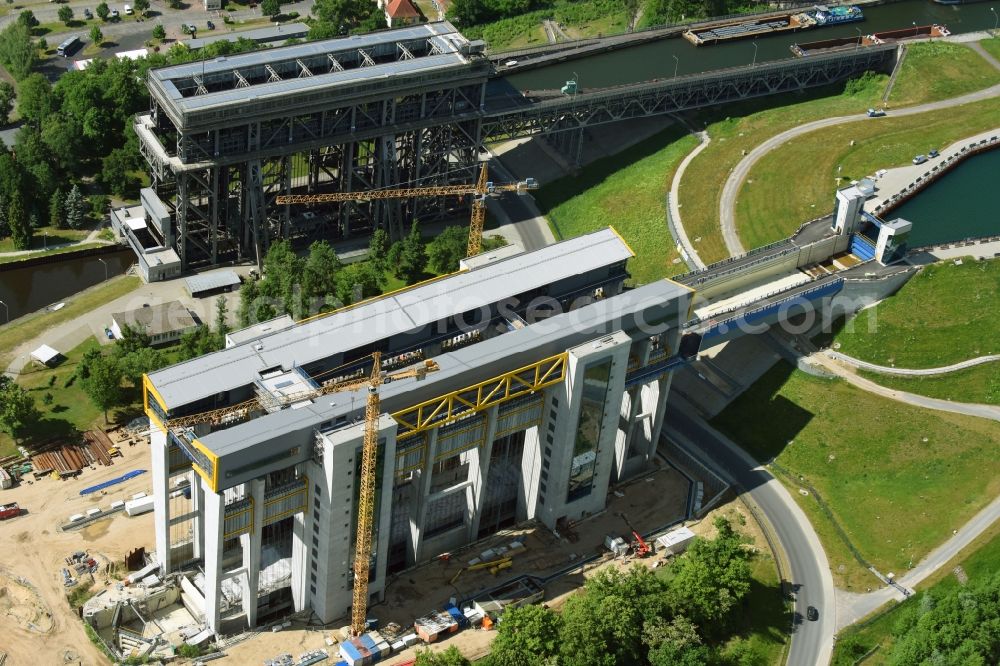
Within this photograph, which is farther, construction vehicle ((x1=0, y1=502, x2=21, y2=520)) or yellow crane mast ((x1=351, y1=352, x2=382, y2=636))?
construction vehicle ((x1=0, y1=502, x2=21, y2=520))

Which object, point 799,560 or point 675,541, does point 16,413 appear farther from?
point 799,560

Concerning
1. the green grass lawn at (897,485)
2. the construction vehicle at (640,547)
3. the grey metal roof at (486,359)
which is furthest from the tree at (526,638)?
the green grass lawn at (897,485)

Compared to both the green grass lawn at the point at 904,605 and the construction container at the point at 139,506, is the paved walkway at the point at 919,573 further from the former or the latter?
the construction container at the point at 139,506

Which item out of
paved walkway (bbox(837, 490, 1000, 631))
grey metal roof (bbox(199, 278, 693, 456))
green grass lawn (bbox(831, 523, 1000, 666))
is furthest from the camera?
paved walkway (bbox(837, 490, 1000, 631))

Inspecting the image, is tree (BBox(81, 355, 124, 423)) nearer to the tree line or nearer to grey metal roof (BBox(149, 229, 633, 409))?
grey metal roof (BBox(149, 229, 633, 409))

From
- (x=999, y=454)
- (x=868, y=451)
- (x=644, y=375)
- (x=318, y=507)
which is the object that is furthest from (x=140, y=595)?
(x=999, y=454)

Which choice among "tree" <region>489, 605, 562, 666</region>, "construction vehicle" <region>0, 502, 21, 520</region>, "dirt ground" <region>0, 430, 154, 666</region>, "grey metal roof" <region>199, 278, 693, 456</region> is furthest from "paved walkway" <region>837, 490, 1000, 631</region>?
"construction vehicle" <region>0, 502, 21, 520</region>

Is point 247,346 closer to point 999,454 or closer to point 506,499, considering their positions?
point 506,499
